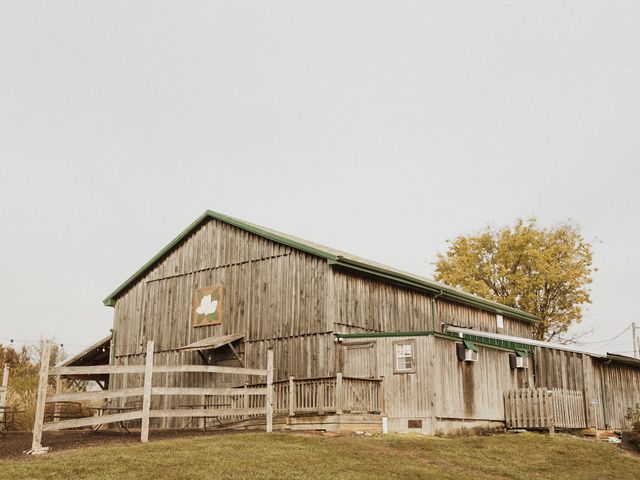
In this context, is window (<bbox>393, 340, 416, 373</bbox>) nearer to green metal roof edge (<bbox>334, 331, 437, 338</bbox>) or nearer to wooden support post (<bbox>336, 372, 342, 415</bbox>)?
green metal roof edge (<bbox>334, 331, 437, 338</bbox>)

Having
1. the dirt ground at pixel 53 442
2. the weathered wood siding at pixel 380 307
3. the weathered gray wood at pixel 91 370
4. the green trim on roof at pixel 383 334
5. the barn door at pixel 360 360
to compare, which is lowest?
the dirt ground at pixel 53 442

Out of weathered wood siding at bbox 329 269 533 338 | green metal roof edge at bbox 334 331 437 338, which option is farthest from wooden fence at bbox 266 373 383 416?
weathered wood siding at bbox 329 269 533 338

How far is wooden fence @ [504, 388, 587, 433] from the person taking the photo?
24.3 m

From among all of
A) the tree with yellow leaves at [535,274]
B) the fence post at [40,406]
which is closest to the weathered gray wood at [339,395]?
the fence post at [40,406]

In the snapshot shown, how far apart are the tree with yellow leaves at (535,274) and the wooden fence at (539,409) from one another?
30.1m

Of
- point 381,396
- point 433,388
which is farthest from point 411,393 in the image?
point 381,396

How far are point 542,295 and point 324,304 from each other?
3687 cm

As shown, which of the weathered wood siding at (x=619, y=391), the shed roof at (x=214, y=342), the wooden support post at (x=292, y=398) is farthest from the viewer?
the weathered wood siding at (x=619, y=391)

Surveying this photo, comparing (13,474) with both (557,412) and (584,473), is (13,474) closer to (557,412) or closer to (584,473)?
(584,473)

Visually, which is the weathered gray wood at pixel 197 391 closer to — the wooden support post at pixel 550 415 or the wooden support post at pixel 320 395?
the wooden support post at pixel 320 395

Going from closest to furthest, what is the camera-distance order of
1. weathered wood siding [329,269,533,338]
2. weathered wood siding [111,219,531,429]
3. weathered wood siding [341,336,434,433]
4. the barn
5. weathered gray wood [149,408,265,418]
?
1. weathered gray wood [149,408,265,418]
2. weathered wood siding [341,336,434,433]
3. the barn
4. weathered wood siding [111,219,531,429]
5. weathered wood siding [329,269,533,338]

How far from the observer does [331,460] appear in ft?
48.3

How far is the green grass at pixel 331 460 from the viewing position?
489 inches

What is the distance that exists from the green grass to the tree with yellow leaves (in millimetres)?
35333
